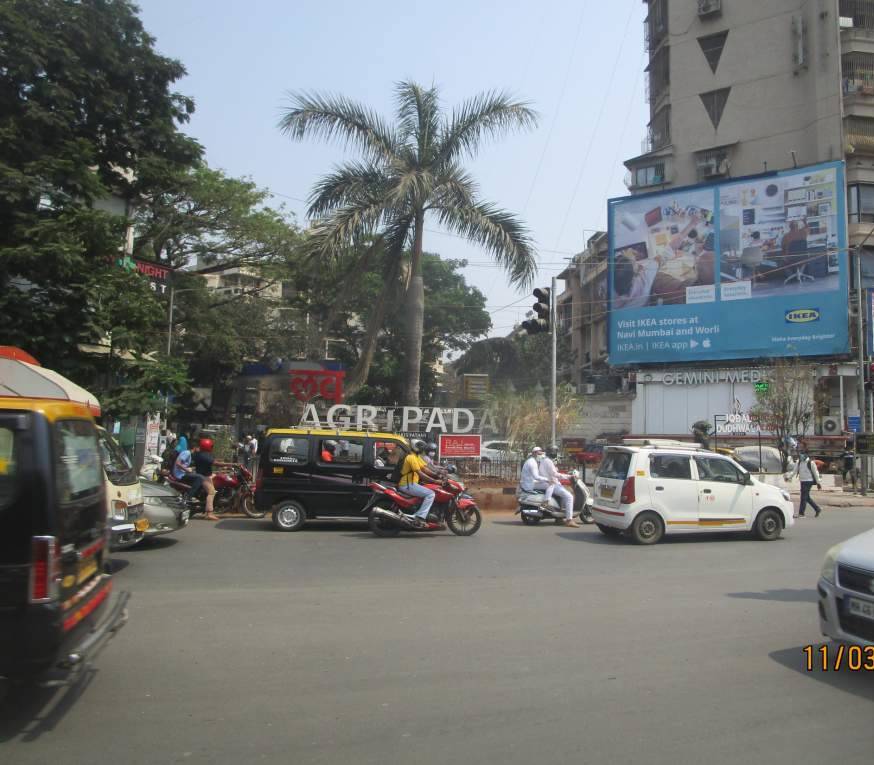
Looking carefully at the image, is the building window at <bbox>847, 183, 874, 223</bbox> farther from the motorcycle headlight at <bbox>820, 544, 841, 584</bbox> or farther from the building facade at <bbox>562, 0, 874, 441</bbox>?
the motorcycle headlight at <bbox>820, 544, 841, 584</bbox>

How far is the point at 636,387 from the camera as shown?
130 ft

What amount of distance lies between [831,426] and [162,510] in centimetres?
3243

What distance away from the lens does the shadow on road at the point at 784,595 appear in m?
7.93

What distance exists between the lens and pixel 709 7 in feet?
138

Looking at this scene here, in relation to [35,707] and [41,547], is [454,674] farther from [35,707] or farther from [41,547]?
[41,547]

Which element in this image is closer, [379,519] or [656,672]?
[656,672]

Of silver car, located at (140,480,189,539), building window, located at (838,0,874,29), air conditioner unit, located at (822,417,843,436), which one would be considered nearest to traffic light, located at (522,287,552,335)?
silver car, located at (140,480,189,539)

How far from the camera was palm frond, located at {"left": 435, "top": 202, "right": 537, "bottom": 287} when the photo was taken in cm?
1938

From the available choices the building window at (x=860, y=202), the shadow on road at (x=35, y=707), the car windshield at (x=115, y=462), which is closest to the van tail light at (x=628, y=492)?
the car windshield at (x=115, y=462)

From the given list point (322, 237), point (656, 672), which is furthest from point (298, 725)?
point (322, 237)

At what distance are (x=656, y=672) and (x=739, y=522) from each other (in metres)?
8.01

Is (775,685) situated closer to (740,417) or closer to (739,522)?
(739,522)
